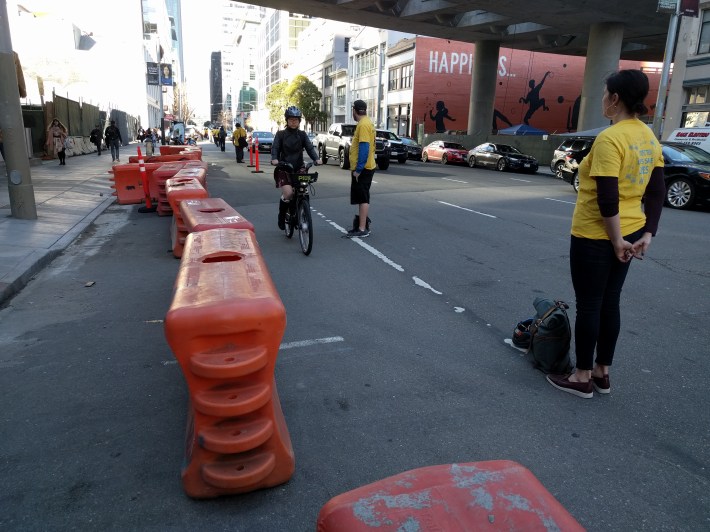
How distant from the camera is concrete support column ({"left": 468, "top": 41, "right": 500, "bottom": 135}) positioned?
37.2 m

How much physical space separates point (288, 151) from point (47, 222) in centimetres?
478

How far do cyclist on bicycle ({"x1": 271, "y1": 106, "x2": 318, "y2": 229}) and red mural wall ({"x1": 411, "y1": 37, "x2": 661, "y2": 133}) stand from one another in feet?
138

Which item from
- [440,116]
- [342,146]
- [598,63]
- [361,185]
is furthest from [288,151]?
[440,116]

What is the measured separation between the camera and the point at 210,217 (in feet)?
17.6

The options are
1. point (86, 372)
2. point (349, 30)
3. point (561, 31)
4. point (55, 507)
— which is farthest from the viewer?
point (349, 30)

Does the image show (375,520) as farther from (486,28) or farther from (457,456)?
(486,28)

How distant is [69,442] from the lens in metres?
3.08

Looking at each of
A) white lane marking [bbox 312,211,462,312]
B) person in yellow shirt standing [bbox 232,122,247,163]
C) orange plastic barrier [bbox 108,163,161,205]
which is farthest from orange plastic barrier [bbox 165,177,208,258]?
person in yellow shirt standing [bbox 232,122,247,163]

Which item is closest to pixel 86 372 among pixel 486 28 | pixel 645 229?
pixel 645 229

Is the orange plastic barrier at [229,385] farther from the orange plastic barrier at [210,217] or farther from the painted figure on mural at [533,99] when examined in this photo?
the painted figure on mural at [533,99]

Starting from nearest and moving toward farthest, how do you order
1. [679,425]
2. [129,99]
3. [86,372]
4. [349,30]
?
[679,425] < [86,372] < [129,99] < [349,30]

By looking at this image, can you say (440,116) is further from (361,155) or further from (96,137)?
(361,155)

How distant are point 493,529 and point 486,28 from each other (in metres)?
36.8

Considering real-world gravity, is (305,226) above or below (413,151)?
below
